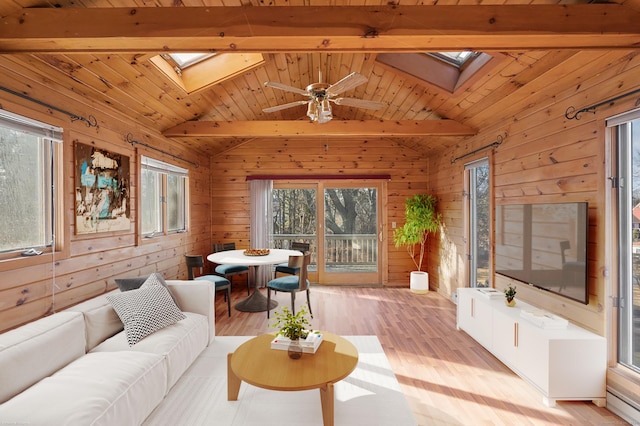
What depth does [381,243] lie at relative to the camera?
5.94m

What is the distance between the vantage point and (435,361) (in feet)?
9.54

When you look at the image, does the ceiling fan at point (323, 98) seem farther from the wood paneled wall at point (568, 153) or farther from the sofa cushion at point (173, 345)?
the sofa cushion at point (173, 345)

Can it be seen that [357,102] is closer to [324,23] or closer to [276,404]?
[324,23]

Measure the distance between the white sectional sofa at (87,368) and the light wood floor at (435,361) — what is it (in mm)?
1306

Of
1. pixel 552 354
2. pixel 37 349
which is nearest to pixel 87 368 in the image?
pixel 37 349

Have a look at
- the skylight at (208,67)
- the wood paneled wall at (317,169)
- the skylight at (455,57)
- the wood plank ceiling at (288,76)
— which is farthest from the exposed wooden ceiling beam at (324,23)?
the wood paneled wall at (317,169)

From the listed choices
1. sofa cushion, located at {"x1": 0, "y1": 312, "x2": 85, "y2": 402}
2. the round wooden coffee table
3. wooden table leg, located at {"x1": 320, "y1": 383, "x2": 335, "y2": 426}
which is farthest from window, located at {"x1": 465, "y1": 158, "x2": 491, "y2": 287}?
sofa cushion, located at {"x1": 0, "y1": 312, "x2": 85, "y2": 402}

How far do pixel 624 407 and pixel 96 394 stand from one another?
3.26m

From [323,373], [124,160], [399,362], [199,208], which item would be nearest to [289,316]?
[323,373]

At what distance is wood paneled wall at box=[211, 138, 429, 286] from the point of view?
5.83 m

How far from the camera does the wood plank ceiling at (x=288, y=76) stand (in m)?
1.90

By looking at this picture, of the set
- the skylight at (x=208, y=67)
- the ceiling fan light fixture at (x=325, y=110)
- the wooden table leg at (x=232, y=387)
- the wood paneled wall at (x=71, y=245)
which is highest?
the skylight at (x=208, y=67)

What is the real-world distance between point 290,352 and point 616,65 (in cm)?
303

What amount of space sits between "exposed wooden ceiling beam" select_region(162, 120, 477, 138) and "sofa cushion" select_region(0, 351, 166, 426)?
9.59 ft
